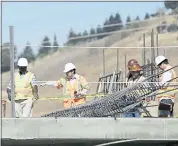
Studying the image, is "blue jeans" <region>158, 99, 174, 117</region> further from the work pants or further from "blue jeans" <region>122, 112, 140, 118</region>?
the work pants

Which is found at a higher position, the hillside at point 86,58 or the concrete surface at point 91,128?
the hillside at point 86,58

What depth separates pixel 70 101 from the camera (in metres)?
11.4

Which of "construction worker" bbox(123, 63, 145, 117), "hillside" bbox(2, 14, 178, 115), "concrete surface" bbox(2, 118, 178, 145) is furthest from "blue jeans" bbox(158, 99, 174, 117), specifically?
"hillside" bbox(2, 14, 178, 115)

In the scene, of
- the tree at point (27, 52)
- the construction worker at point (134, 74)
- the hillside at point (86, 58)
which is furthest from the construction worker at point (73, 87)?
the hillside at point (86, 58)

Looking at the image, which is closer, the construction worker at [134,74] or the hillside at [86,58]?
the construction worker at [134,74]

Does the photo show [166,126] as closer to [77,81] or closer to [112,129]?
[112,129]

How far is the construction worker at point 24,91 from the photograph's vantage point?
1113 cm

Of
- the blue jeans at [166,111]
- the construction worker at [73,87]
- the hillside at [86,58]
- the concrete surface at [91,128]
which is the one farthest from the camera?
the hillside at [86,58]

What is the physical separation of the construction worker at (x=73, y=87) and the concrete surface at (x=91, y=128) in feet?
4.02

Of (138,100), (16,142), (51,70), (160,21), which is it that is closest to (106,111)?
(138,100)

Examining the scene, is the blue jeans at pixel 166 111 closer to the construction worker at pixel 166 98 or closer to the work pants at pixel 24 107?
the construction worker at pixel 166 98

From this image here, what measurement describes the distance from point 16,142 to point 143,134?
1814 millimetres

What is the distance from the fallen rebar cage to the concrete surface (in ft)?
1.48

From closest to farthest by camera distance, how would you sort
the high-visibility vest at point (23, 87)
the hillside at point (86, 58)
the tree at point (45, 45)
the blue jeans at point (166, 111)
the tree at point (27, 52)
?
the blue jeans at point (166, 111) → the tree at point (45, 45) → the high-visibility vest at point (23, 87) → the tree at point (27, 52) → the hillside at point (86, 58)
